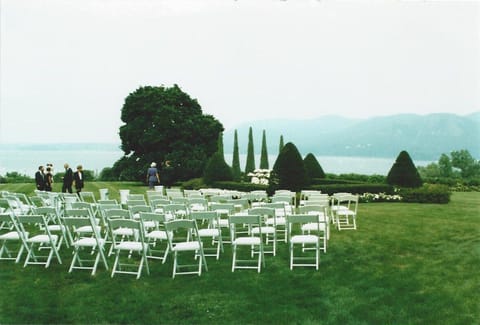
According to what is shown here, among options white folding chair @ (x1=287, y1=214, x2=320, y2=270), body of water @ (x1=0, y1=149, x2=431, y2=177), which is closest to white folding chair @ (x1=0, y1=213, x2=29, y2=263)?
body of water @ (x1=0, y1=149, x2=431, y2=177)

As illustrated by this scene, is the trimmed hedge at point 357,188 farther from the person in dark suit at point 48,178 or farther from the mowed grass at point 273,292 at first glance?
the person in dark suit at point 48,178

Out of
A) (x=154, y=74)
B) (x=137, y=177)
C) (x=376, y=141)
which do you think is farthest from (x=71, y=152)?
(x=376, y=141)

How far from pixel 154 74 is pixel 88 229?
3427 centimetres

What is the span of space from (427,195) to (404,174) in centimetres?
186

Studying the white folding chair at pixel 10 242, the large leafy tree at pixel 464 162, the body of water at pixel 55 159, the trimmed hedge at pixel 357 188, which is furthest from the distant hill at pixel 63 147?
the large leafy tree at pixel 464 162

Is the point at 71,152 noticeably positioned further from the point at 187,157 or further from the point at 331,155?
the point at 331,155

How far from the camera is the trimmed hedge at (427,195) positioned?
62.5 feet

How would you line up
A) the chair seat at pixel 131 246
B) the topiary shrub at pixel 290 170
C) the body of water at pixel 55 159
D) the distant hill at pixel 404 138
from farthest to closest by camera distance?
the distant hill at pixel 404 138, the topiary shrub at pixel 290 170, the body of water at pixel 55 159, the chair seat at pixel 131 246

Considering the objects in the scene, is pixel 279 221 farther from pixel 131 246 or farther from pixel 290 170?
pixel 290 170

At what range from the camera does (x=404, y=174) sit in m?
20.8

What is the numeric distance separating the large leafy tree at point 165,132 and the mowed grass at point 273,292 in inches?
857

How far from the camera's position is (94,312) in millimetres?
5379

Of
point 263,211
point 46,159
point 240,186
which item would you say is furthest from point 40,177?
point 263,211

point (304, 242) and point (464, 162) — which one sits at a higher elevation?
point (464, 162)
